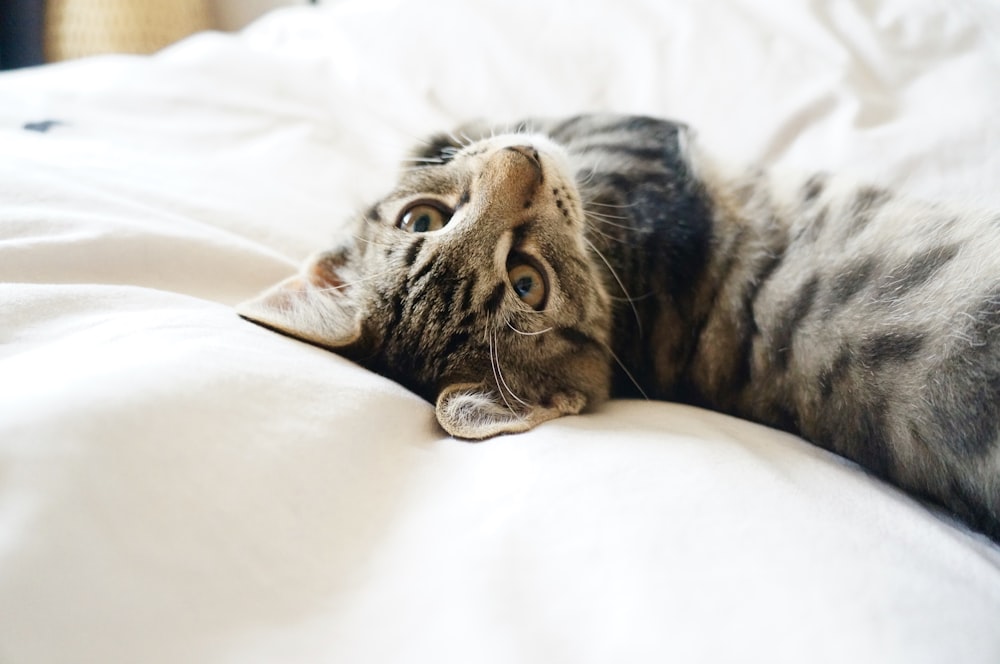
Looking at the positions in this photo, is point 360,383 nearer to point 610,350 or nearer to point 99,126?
point 610,350

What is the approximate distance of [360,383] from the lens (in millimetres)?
853

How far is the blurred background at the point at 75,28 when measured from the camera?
322 centimetres

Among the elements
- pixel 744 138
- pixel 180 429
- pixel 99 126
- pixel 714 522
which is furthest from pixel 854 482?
pixel 99 126

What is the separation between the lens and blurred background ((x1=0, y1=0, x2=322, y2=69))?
3.22 m

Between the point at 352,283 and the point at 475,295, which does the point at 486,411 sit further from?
the point at 352,283

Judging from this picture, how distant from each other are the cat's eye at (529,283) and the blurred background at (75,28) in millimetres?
2784

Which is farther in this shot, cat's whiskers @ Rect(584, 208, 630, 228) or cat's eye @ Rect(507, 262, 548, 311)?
cat's whiskers @ Rect(584, 208, 630, 228)

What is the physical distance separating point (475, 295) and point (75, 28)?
328 centimetres

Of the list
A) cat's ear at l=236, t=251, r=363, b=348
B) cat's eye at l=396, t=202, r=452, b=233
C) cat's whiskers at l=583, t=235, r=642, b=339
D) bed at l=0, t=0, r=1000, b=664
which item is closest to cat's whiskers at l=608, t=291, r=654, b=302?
cat's whiskers at l=583, t=235, r=642, b=339

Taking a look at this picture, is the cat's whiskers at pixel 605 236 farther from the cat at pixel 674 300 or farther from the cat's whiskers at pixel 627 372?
the cat's whiskers at pixel 627 372

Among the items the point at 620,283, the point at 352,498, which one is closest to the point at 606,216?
the point at 620,283

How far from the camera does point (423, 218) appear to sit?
116 centimetres

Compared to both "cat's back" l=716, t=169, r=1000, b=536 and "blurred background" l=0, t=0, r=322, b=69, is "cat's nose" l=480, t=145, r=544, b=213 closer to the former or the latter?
"cat's back" l=716, t=169, r=1000, b=536

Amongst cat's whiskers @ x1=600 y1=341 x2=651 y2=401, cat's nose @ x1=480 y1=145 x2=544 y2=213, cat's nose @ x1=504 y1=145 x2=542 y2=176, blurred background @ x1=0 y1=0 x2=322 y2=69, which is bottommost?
blurred background @ x1=0 y1=0 x2=322 y2=69
